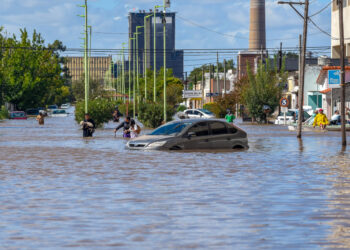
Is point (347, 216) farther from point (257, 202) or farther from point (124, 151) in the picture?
point (124, 151)

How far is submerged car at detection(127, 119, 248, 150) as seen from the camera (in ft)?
101

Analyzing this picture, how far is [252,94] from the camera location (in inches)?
3182

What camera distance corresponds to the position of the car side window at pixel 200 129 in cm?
3091

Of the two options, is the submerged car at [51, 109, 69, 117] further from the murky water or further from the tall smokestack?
the murky water

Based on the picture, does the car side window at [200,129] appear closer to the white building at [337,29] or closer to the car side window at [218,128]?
the car side window at [218,128]

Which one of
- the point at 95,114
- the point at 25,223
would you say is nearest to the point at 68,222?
the point at 25,223

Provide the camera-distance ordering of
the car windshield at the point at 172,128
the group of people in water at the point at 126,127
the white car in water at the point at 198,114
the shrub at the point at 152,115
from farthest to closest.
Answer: the white car in water at the point at 198,114 → the shrub at the point at 152,115 → the group of people in water at the point at 126,127 → the car windshield at the point at 172,128

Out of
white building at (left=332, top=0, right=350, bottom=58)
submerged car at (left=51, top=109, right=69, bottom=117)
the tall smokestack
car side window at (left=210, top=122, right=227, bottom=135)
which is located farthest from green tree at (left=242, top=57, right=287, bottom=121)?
the tall smokestack

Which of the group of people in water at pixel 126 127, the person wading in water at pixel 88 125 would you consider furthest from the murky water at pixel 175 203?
the person wading in water at pixel 88 125

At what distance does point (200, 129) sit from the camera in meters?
31.1

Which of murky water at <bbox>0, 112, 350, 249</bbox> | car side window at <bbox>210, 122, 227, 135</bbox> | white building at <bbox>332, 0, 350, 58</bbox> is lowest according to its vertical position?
murky water at <bbox>0, 112, 350, 249</bbox>

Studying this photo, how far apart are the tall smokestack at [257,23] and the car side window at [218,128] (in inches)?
6273

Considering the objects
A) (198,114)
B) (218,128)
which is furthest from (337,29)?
(218,128)

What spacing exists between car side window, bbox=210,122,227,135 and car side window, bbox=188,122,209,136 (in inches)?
9.2
